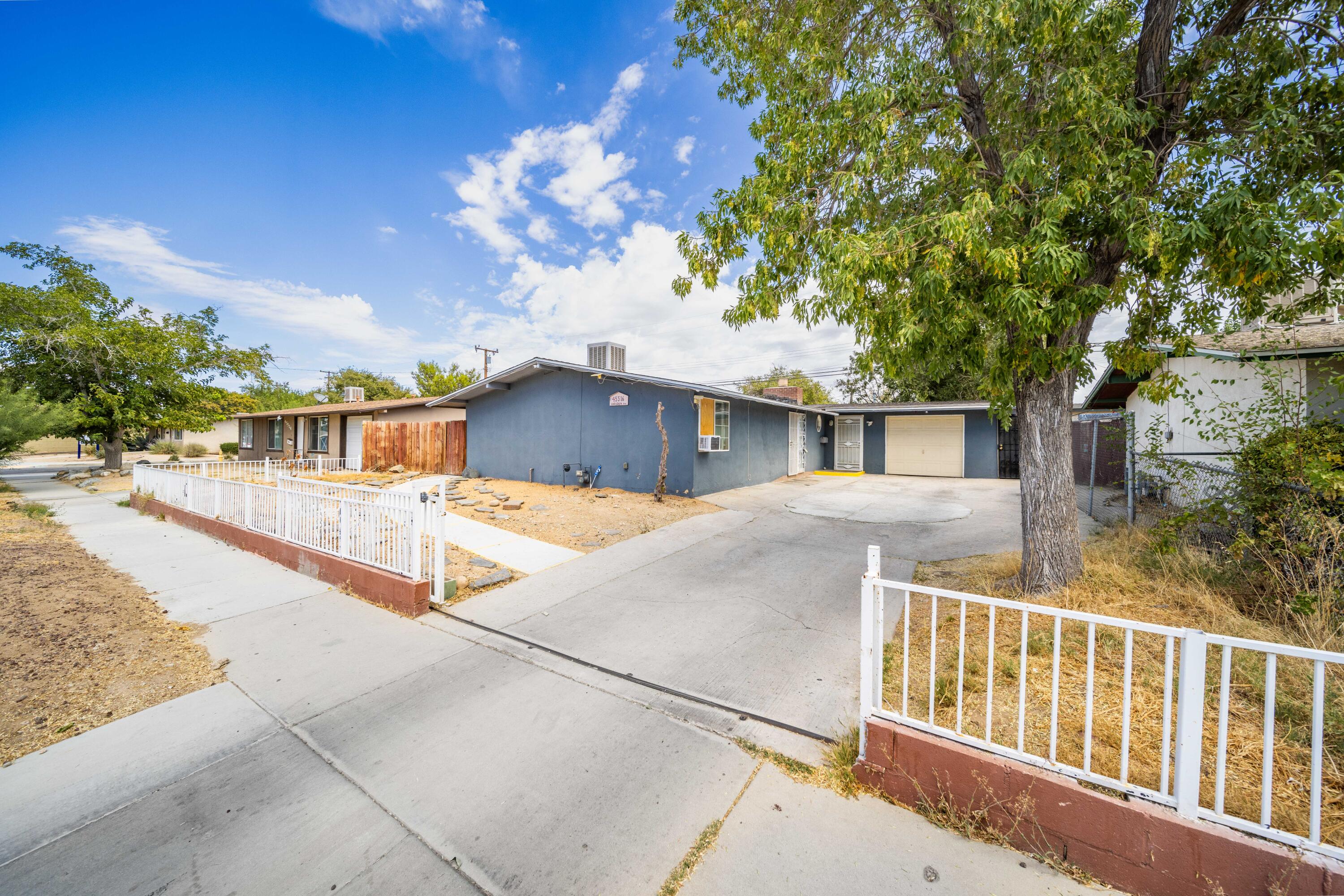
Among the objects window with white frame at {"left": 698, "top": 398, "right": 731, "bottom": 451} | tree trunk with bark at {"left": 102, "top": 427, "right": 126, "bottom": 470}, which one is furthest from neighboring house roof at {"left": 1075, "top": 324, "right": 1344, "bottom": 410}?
tree trunk with bark at {"left": 102, "top": 427, "right": 126, "bottom": 470}

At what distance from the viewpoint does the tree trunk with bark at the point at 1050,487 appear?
4418 millimetres

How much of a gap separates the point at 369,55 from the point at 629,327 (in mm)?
18204

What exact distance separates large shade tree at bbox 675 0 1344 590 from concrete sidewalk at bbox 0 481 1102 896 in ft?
10.9

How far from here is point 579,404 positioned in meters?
12.2

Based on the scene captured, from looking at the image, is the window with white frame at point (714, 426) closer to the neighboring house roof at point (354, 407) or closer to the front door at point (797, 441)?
the front door at point (797, 441)

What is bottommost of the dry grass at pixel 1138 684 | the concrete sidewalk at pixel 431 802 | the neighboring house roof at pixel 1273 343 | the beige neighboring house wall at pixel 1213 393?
the concrete sidewalk at pixel 431 802

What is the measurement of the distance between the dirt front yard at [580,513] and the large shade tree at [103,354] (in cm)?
1568

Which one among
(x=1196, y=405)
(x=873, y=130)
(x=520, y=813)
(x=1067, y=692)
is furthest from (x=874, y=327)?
(x=1196, y=405)

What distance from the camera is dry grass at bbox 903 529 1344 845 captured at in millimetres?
2084

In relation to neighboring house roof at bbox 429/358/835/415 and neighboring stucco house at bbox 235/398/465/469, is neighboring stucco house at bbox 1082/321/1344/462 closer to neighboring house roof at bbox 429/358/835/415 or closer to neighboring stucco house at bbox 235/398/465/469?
neighboring house roof at bbox 429/358/835/415

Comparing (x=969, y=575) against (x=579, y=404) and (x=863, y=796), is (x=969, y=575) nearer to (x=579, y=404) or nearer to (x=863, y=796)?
(x=863, y=796)

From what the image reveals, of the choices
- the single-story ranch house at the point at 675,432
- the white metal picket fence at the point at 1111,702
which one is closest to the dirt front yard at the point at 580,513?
the single-story ranch house at the point at 675,432

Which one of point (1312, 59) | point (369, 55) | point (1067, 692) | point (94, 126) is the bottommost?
point (1067, 692)

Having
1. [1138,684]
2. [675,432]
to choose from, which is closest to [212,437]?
[675,432]
